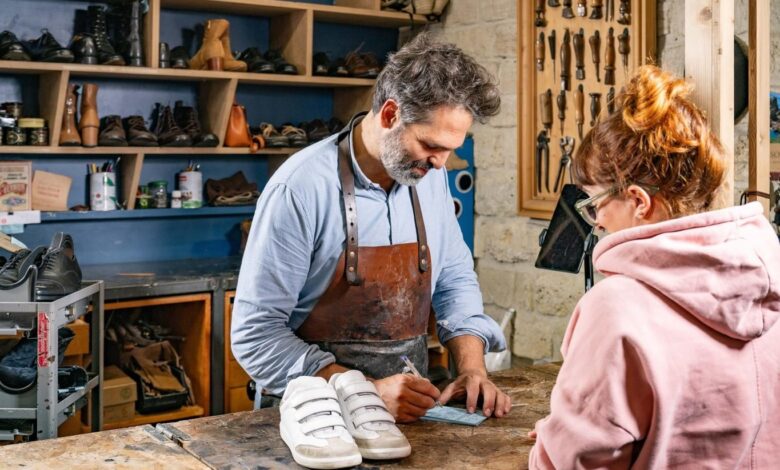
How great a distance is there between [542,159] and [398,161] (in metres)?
2.07

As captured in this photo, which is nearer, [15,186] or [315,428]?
[315,428]

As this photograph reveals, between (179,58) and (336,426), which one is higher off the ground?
(179,58)

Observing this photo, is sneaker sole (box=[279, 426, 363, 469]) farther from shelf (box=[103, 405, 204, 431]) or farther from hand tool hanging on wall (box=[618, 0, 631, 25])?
hand tool hanging on wall (box=[618, 0, 631, 25])

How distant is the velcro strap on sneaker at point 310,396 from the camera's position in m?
1.75

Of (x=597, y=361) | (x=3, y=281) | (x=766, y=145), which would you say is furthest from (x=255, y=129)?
(x=597, y=361)

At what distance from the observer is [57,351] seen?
304 cm

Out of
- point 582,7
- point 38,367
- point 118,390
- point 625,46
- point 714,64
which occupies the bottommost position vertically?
point 118,390

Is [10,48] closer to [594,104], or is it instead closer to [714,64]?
[594,104]

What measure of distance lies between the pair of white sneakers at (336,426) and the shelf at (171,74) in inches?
111

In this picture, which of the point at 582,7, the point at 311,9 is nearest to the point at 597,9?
the point at 582,7

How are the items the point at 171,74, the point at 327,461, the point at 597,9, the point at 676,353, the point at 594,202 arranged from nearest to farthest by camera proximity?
the point at 676,353 → the point at 594,202 → the point at 327,461 → the point at 597,9 → the point at 171,74

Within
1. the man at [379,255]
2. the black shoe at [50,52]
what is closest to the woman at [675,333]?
the man at [379,255]

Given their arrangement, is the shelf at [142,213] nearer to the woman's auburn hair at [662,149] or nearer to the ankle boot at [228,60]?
the ankle boot at [228,60]

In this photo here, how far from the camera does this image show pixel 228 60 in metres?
4.52
